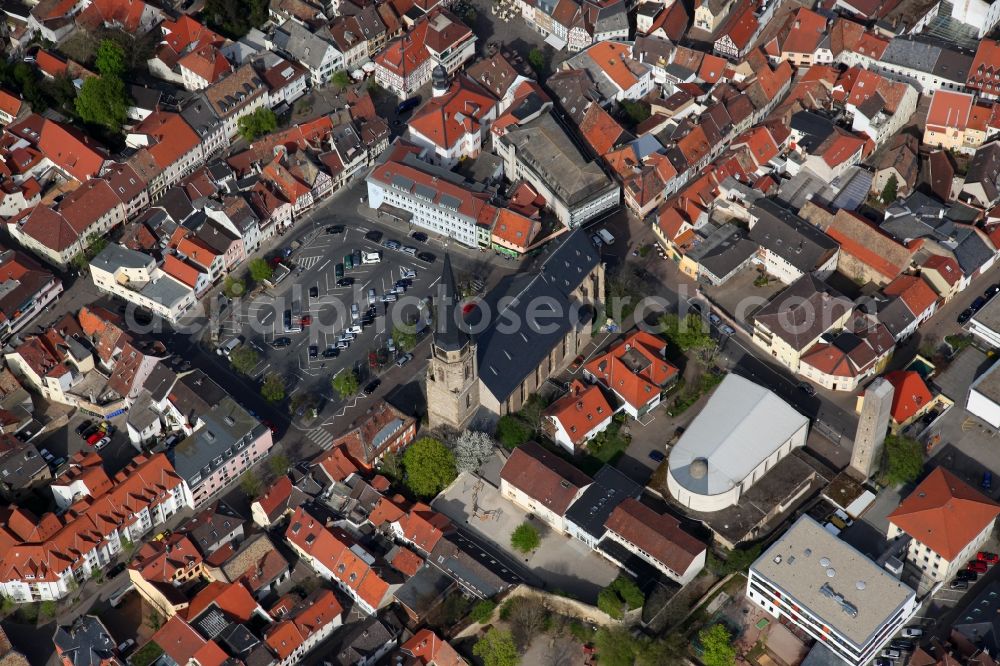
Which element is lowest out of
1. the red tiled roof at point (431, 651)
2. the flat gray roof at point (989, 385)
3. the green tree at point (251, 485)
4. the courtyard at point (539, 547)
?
the green tree at point (251, 485)

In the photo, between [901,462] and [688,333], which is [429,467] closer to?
[688,333]

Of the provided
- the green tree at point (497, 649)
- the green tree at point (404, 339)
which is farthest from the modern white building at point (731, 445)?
the green tree at point (404, 339)

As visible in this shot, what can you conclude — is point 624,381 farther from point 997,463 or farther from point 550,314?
point 997,463

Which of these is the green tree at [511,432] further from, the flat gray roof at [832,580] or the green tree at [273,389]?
the flat gray roof at [832,580]

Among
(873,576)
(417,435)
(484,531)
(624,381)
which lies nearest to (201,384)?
(417,435)

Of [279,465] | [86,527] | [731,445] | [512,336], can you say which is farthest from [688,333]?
[86,527]
